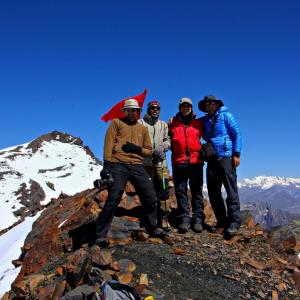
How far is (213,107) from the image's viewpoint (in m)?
12.3

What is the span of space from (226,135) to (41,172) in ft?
353

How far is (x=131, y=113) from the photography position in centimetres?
1102

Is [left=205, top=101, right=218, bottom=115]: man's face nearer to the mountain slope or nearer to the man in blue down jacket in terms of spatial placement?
the man in blue down jacket

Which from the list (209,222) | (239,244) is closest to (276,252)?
(239,244)

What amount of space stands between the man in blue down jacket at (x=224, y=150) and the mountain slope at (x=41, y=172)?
63849 mm

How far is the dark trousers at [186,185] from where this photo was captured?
1238 cm

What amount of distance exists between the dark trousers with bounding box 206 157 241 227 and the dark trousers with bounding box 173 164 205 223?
0.38 meters

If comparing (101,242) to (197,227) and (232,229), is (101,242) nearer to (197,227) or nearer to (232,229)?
(197,227)

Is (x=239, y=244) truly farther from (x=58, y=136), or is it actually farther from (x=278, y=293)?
(x=58, y=136)

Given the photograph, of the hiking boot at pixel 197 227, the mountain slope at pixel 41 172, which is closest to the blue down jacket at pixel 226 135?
the hiking boot at pixel 197 227

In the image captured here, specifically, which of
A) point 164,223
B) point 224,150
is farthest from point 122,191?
point 224,150

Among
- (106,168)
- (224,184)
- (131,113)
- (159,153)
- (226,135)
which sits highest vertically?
(131,113)

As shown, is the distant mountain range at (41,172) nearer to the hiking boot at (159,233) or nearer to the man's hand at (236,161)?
the hiking boot at (159,233)

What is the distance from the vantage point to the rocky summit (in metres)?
8.80
